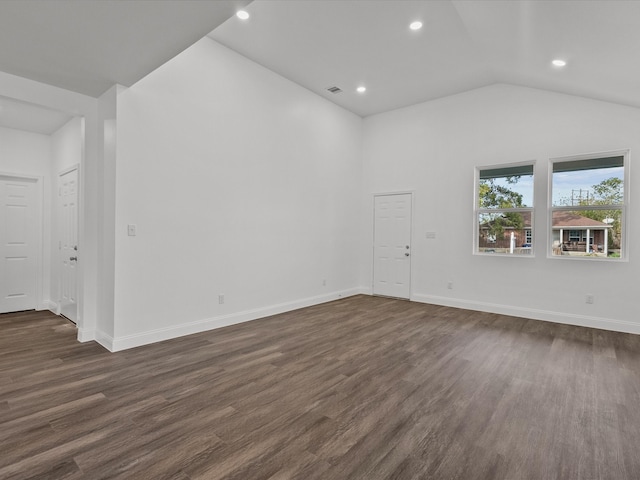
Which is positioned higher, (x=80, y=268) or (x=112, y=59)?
(x=112, y=59)

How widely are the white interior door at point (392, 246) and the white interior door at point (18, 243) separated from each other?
241 inches

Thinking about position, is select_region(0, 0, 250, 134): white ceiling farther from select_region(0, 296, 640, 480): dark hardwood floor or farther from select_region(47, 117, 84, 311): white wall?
select_region(0, 296, 640, 480): dark hardwood floor

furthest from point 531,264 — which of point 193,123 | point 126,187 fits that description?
point 126,187

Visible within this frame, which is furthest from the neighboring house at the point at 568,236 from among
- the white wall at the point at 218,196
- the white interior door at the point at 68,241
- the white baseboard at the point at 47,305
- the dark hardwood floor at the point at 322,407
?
the white baseboard at the point at 47,305

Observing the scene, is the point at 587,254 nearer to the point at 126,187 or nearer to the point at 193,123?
the point at 193,123

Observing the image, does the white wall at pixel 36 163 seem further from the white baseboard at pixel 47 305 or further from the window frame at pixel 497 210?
the window frame at pixel 497 210

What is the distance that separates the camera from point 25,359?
10.8 ft

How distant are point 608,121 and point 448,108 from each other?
2.31 meters

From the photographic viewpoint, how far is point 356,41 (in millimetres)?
4277

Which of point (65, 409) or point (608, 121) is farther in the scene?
point (608, 121)

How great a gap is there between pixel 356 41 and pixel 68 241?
508cm

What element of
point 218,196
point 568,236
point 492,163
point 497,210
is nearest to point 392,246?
point 497,210

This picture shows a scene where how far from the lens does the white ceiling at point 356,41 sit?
236 cm

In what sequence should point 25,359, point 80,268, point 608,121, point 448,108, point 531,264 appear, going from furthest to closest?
point 448,108
point 531,264
point 608,121
point 80,268
point 25,359
